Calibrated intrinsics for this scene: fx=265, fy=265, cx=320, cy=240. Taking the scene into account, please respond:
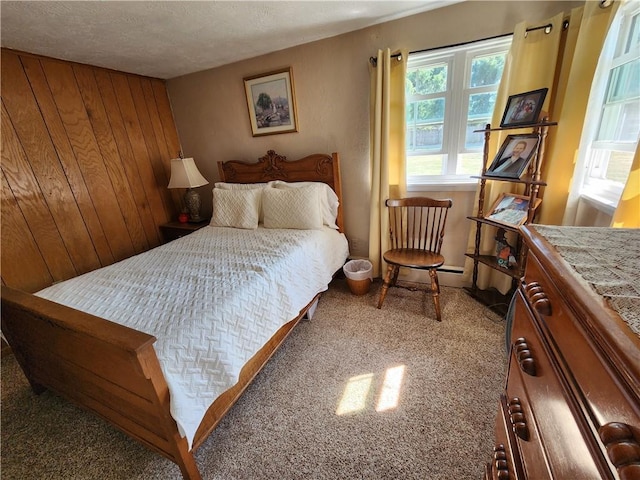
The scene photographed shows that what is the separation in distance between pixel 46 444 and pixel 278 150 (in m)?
2.64

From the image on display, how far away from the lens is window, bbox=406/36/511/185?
6.58ft

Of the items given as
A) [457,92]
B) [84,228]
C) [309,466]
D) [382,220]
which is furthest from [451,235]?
[84,228]

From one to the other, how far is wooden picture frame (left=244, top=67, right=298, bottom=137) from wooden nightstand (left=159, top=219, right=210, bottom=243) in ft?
4.00

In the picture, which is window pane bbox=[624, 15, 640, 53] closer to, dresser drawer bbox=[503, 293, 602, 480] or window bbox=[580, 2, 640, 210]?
window bbox=[580, 2, 640, 210]

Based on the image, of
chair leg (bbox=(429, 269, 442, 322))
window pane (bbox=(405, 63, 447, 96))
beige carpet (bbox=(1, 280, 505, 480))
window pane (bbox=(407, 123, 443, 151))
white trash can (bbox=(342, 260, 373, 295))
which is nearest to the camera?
beige carpet (bbox=(1, 280, 505, 480))

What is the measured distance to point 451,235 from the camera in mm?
2395

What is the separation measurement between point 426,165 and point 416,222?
20.3 inches

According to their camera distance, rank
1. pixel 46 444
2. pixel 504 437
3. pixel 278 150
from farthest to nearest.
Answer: pixel 278 150
pixel 46 444
pixel 504 437

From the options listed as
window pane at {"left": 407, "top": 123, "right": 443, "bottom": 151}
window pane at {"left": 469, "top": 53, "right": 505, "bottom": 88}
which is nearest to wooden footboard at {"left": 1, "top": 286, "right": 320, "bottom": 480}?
window pane at {"left": 407, "top": 123, "right": 443, "bottom": 151}

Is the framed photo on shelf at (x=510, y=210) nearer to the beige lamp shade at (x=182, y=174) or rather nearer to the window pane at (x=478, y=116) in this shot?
the window pane at (x=478, y=116)

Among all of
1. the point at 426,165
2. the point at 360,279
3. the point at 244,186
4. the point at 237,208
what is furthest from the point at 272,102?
the point at 360,279

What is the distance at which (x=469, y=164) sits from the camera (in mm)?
2229

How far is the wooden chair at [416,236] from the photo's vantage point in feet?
→ 6.67

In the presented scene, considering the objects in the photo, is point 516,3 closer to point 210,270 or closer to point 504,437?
point 504,437
